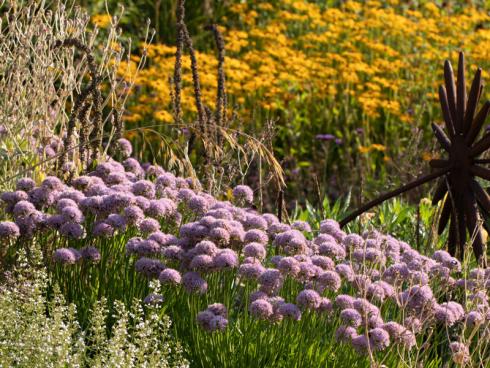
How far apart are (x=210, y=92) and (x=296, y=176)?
1.15 metres

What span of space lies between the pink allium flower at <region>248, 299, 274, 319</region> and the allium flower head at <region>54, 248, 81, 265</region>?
0.81 metres

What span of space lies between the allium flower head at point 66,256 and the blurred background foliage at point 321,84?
4067 millimetres

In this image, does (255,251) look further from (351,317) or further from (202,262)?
(351,317)

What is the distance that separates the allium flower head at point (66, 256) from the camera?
3.96m

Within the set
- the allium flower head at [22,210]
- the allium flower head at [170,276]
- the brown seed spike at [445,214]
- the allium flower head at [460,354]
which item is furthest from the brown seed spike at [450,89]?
the allium flower head at [22,210]

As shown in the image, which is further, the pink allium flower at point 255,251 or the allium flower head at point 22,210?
the allium flower head at point 22,210

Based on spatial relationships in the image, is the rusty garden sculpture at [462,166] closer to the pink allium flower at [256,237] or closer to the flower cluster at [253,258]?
the flower cluster at [253,258]

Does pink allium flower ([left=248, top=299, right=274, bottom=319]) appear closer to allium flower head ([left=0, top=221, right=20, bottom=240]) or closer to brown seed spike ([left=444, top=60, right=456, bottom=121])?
allium flower head ([left=0, top=221, right=20, bottom=240])

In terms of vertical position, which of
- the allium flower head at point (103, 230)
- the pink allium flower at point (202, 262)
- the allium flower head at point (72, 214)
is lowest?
the allium flower head at point (103, 230)

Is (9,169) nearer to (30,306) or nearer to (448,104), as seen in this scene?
(30,306)

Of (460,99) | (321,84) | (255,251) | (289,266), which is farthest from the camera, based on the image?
(321,84)

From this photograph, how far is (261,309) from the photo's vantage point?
3.53 metres

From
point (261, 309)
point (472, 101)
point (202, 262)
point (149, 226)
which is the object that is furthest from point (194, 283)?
point (472, 101)

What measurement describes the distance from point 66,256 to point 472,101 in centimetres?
174
